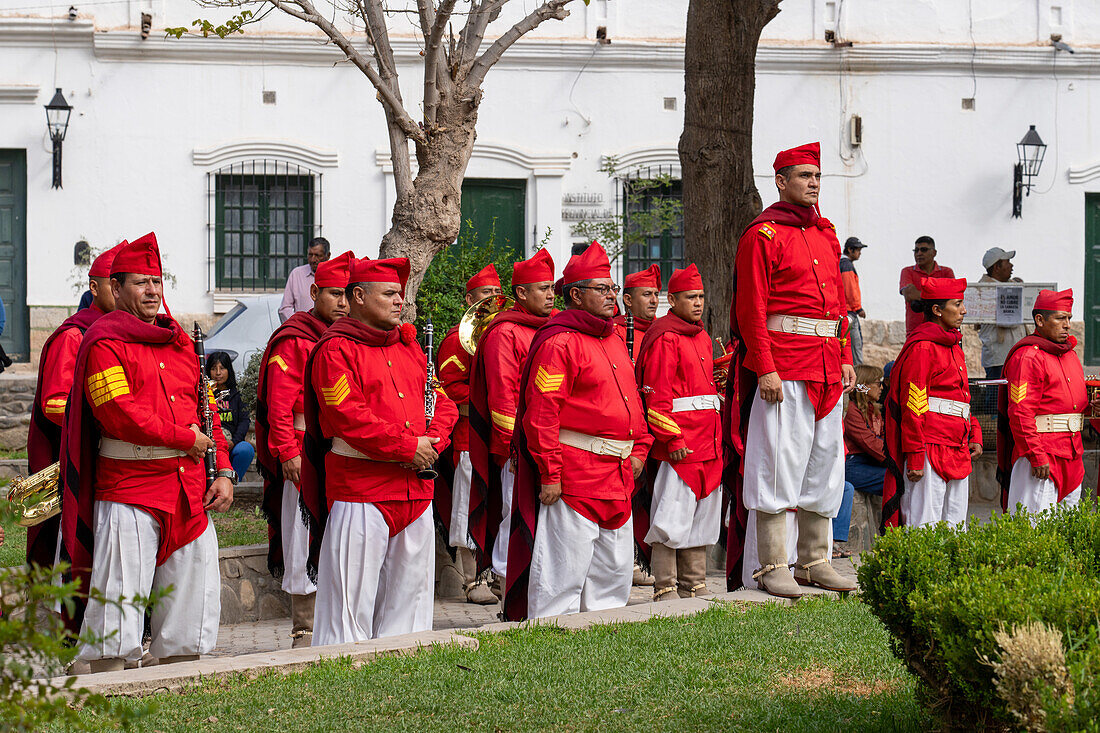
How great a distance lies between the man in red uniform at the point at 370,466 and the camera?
21.7ft

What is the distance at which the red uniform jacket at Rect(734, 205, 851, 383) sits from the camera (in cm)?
692

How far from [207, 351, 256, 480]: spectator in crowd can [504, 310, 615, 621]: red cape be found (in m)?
4.48

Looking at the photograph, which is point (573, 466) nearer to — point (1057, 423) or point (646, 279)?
point (646, 279)

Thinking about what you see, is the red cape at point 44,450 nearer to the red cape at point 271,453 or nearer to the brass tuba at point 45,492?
the brass tuba at point 45,492

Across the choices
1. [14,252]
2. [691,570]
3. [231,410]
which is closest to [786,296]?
[691,570]

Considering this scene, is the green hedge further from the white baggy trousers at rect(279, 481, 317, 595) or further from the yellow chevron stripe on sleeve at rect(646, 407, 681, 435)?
the white baggy trousers at rect(279, 481, 317, 595)

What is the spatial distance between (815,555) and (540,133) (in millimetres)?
12545

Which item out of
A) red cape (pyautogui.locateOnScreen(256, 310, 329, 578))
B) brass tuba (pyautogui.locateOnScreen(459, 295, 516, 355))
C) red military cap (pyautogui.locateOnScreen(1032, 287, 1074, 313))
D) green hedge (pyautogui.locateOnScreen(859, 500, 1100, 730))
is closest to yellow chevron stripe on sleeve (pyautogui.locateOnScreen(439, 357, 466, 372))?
brass tuba (pyautogui.locateOnScreen(459, 295, 516, 355))

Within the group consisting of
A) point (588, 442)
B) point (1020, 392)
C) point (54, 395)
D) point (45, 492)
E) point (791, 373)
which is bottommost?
point (45, 492)

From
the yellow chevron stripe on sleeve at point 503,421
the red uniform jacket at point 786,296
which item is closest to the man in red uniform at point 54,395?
the yellow chevron stripe on sleeve at point 503,421

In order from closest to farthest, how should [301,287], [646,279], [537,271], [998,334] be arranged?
[537,271]
[646,279]
[301,287]
[998,334]

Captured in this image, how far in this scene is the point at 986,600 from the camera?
3.75 meters

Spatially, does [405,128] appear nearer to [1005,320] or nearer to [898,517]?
[898,517]

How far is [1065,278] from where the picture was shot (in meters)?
19.8
